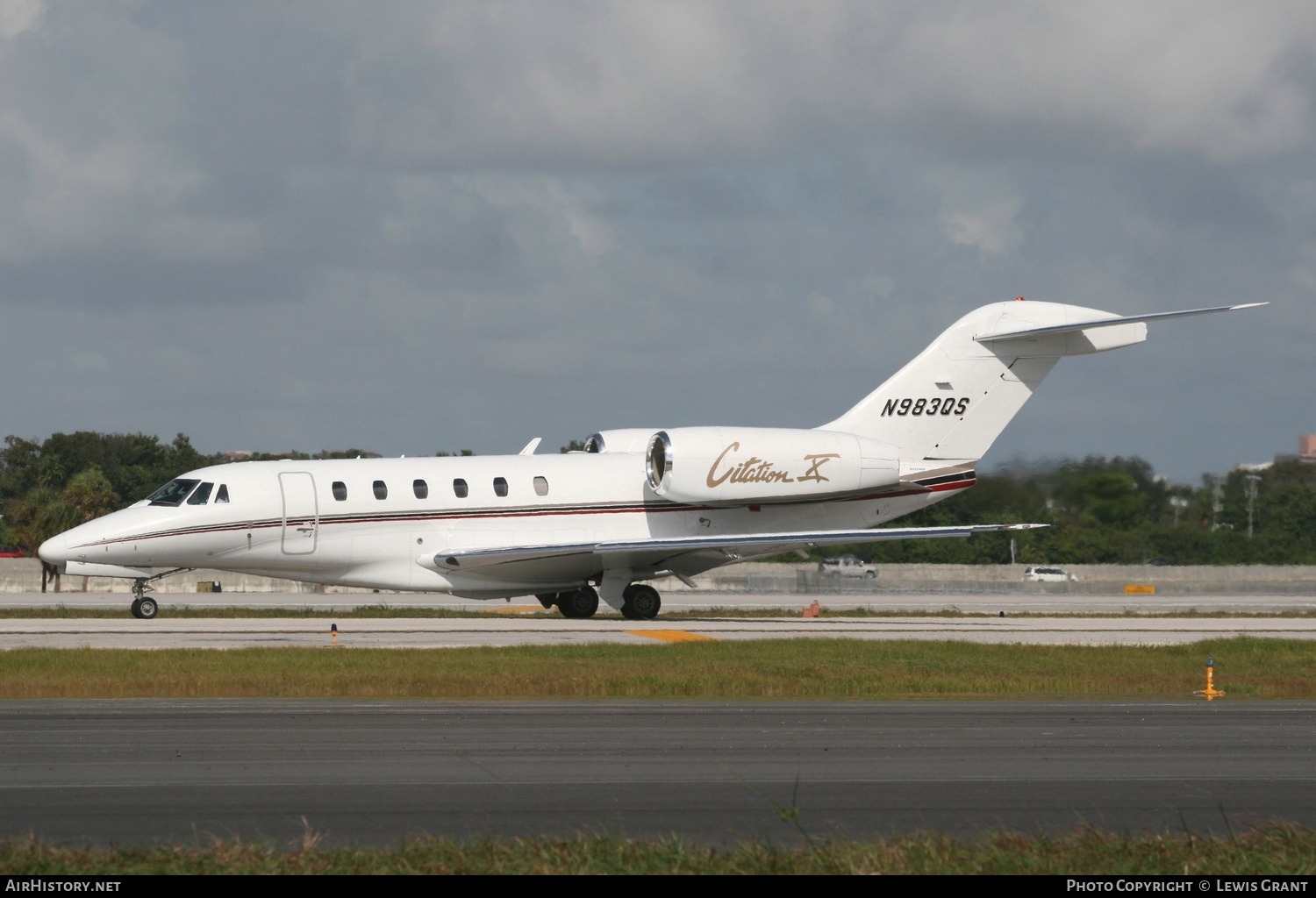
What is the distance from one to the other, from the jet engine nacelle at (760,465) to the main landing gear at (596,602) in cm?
240

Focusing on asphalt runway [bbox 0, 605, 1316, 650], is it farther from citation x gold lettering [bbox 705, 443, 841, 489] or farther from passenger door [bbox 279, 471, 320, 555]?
citation x gold lettering [bbox 705, 443, 841, 489]

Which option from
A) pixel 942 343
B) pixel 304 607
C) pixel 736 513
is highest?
pixel 942 343

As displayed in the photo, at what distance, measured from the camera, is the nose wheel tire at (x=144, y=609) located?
3077cm

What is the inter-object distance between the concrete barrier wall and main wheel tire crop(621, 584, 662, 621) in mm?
21807

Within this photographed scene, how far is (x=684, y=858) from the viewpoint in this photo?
327 inches

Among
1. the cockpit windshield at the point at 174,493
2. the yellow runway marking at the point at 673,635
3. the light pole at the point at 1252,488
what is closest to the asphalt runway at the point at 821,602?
the light pole at the point at 1252,488

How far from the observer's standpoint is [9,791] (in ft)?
34.6

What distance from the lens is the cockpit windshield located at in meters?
30.3

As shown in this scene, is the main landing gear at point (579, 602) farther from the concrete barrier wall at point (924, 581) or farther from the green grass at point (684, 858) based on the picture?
the green grass at point (684, 858)

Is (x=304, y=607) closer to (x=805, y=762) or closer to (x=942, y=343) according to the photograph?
(x=942, y=343)

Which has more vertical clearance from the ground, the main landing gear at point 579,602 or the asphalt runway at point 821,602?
the main landing gear at point 579,602

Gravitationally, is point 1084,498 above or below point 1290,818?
above
